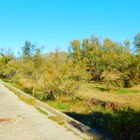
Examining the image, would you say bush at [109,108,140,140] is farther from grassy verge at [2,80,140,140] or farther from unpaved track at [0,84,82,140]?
unpaved track at [0,84,82,140]

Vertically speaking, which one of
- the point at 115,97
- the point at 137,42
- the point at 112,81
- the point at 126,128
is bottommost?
the point at 115,97

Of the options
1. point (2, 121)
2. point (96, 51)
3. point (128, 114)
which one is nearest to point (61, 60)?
point (2, 121)

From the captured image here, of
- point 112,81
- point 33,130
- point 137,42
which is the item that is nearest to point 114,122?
point 33,130

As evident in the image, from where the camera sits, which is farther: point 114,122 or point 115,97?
point 115,97

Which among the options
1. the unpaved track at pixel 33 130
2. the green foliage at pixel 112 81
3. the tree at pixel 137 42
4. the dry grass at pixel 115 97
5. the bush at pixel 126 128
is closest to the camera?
the bush at pixel 126 128

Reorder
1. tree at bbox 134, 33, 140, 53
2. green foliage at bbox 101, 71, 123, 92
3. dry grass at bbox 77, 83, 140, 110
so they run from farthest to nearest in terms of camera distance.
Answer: tree at bbox 134, 33, 140, 53 < green foliage at bbox 101, 71, 123, 92 < dry grass at bbox 77, 83, 140, 110

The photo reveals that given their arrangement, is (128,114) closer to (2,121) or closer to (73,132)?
(73,132)

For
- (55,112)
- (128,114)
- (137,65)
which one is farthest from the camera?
(137,65)

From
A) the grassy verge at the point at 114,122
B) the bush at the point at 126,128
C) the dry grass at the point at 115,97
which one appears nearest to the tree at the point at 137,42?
the dry grass at the point at 115,97

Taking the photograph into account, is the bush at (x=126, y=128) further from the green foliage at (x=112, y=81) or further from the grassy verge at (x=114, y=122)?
the green foliage at (x=112, y=81)

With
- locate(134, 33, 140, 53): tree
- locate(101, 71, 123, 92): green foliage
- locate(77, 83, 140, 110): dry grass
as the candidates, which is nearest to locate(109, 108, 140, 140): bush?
locate(77, 83, 140, 110): dry grass

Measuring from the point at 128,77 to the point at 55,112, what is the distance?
17.3 meters

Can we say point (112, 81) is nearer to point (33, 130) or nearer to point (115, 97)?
point (115, 97)

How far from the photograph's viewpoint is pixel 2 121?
5523mm
